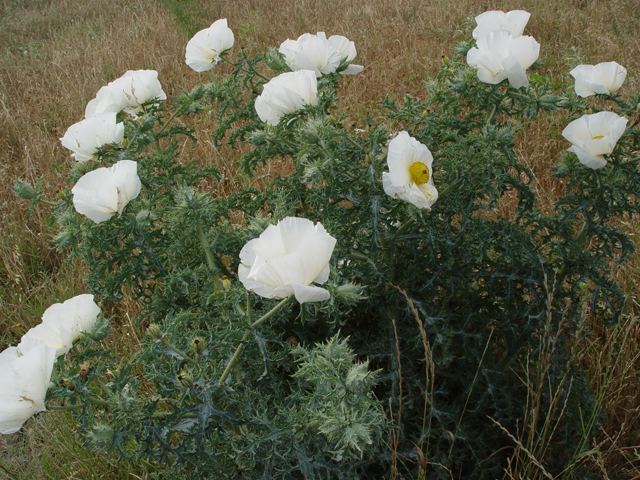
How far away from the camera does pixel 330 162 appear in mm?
1488

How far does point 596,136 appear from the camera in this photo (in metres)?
1.59

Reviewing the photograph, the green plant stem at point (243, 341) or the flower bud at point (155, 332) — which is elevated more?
the flower bud at point (155, 332)

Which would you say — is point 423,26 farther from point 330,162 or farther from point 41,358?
point 41,358

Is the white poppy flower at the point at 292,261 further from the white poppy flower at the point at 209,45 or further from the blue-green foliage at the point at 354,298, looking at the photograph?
the white poppy flower at the point at 209,45

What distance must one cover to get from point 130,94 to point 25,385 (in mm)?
948

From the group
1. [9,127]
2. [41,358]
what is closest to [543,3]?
[9,127]

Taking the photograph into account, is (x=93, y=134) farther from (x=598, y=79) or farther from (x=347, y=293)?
(x=598, y=79)

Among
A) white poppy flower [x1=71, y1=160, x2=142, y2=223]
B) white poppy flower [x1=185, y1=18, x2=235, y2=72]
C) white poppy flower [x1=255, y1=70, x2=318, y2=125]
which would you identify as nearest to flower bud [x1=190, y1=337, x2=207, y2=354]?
white poppy flower [x1=71, y1=160, x2=142, y2=223]

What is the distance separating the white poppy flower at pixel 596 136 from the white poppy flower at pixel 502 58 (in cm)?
17

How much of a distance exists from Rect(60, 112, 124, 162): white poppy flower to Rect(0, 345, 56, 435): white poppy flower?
64cm

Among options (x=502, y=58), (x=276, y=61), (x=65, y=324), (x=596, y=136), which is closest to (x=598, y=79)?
(x=596, y=136)

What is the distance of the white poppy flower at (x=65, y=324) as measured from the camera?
4.59ft

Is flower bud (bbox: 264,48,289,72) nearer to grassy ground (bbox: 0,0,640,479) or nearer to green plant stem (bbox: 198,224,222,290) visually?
green plant stem (bbox: 198,224,222,290)

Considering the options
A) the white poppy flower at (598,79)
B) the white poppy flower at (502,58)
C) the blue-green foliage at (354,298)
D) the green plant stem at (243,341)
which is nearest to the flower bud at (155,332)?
the blue-green foliage at (354,298)
